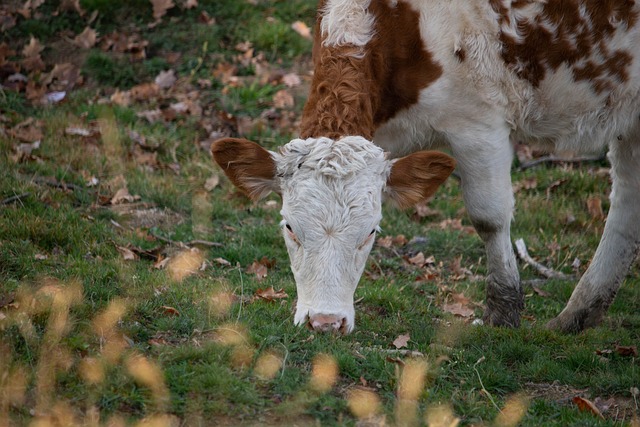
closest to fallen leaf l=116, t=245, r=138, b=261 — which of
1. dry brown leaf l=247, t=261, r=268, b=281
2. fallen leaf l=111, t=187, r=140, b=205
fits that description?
dry brown leaf l=247, t=261, r=268, b=281

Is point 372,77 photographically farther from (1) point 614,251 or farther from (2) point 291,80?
(2) point 291,80

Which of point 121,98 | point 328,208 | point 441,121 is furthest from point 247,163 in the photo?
point 121,98

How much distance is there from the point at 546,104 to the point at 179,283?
294 cm

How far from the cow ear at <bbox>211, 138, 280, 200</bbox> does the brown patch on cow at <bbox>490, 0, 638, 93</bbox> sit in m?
1.85

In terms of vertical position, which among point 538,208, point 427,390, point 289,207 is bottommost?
point 538,208

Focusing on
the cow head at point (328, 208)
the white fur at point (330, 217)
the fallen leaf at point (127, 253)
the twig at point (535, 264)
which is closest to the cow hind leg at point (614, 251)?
the twig at point (535, 264)

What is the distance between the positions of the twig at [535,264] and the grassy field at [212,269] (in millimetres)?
92

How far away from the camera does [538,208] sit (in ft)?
30.5

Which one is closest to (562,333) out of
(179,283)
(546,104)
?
(546,104)

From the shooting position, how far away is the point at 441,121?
6.00m

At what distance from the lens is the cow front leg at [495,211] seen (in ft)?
20.0

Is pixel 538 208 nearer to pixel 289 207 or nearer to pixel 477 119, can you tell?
pixel 477 119

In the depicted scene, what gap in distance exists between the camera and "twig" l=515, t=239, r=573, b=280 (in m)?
7.86

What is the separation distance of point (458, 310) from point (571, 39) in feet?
7.15
